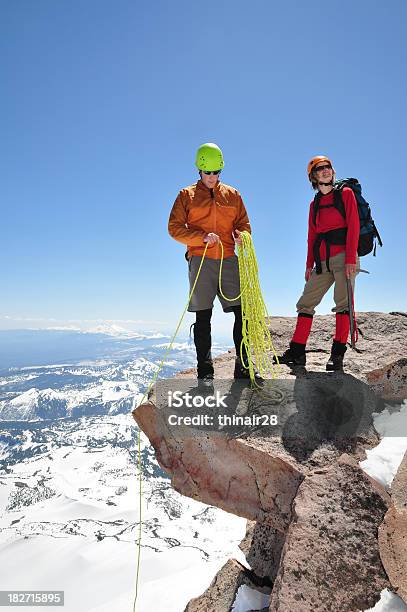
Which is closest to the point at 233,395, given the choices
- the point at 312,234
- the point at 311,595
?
the point at 311,595

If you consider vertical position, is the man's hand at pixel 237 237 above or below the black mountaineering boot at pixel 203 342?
above

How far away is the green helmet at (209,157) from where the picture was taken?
4.75 metres

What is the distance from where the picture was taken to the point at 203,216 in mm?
5016

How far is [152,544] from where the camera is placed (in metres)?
64.6

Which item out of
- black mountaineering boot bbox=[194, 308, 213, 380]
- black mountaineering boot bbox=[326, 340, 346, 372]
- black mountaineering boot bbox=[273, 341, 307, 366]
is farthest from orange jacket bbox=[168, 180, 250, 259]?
black mountaineering boot bbox=[326, 340, 346, 372]

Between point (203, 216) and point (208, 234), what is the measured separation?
15.5 inches

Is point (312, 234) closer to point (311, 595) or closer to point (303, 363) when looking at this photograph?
point (303, 363)

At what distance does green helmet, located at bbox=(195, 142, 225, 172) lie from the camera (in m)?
4.75

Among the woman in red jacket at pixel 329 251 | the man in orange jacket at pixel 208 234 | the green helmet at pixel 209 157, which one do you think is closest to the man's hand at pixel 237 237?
the man in orange jacket at pixel 208 234

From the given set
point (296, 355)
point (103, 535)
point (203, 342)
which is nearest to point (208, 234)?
point (203, 342)

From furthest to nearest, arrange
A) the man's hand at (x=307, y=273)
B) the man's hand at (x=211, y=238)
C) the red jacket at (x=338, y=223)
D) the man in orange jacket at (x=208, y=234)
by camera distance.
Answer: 1. the man's hand at (x=307, y=273)
2. the red jacket at (x=338, y=223)
3. the man in orange jacket at (x=208, y=234)
4. the man's hand at (x=211, y=238)

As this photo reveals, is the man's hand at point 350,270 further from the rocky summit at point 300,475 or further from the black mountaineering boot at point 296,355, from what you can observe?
the rocky summit at point 300,475

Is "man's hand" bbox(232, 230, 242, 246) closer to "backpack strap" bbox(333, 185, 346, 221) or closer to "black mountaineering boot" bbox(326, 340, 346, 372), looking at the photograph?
"backpack strap" bbox(333, 185, 346, 221)

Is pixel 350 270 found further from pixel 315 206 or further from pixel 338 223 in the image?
pixel 315 206
